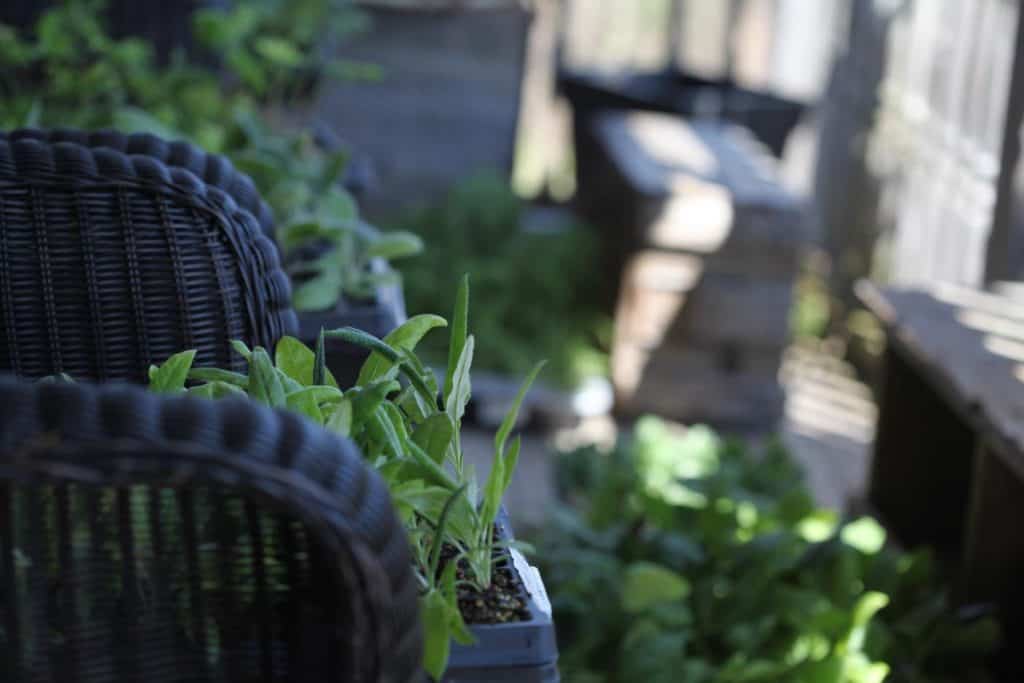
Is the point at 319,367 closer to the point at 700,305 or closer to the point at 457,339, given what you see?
the point at 457,339

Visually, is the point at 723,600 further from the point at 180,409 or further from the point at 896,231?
the point at 896,231

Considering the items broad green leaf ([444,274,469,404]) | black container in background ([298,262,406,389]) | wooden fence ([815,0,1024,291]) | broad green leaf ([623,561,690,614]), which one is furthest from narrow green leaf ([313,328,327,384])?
wooden fence ([815,0,1024,291])

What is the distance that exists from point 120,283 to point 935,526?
219 cm

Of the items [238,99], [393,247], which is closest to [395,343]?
[393,247]

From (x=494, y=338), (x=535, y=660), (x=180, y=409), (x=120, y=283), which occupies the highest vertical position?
(x=180, y=409)

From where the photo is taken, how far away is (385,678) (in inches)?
33.7

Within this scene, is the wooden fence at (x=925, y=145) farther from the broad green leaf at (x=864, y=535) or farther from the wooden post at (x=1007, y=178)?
the broad green leaf at (x=864, y=535)

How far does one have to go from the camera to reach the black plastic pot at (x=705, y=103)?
6703 mm

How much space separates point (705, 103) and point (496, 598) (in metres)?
5.88

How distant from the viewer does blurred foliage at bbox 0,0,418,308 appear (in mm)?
2078

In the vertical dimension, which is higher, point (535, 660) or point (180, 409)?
point (180, 409)

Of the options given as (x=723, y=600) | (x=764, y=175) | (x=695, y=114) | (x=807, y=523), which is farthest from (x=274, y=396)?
(x=695, y=114)

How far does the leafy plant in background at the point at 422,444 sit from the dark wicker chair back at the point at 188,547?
13 centimetres

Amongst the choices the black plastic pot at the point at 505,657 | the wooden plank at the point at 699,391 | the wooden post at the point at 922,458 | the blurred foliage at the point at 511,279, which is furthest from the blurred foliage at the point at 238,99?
the wooden plank at the point at 699,391
